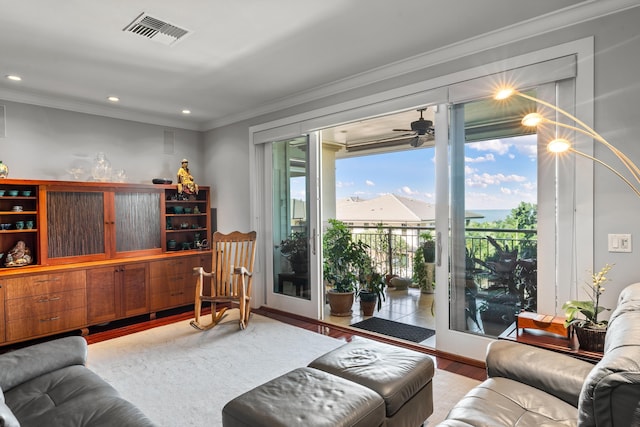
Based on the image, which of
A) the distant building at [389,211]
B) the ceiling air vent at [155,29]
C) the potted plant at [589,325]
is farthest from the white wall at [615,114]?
the distant building at [389,211]

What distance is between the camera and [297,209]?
15.1 ft

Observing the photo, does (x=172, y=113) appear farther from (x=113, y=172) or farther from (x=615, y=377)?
(x=615, y=377)

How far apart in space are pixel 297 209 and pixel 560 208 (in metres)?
2.81

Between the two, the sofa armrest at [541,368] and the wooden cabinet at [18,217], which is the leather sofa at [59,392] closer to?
the sofa armrest at [541,368]

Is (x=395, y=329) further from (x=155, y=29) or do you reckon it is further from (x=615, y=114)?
(x=155, y=29)

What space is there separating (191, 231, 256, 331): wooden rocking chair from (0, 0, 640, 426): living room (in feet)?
1.42

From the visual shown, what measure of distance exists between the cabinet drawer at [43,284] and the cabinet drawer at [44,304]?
0.14 feet

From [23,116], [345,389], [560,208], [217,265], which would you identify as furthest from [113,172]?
[560,208]

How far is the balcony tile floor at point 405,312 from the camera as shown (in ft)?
14.1

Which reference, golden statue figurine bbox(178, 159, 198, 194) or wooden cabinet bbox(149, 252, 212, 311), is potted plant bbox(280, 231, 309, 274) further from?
golden statue figurine bbox(178, 159, 198, 194)

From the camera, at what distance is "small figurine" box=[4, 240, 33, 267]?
381 centimetres

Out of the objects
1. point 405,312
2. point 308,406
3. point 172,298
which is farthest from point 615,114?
point 172,298

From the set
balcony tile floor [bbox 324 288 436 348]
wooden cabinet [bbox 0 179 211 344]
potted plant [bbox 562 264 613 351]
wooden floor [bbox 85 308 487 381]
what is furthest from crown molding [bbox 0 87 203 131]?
potted plant [bbox 562 264 613 351]

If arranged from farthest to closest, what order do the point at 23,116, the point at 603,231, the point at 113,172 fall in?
the point at 113,172 < the point at 23,116 < the point at 603,231
